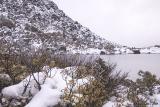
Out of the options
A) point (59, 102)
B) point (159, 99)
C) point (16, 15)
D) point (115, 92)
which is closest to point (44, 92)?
point (59, 102)

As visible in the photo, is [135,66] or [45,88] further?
[135,66]

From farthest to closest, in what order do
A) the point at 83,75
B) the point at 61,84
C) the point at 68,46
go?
1. the point at 68,46
2. the point at 83,75
3. the point at 61,84

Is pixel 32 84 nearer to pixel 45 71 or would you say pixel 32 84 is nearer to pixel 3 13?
pixel 45 71

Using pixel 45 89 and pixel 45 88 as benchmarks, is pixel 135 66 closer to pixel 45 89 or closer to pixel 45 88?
pixel 45 88

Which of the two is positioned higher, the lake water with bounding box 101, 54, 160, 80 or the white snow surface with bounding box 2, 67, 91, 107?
the white snow surface with bounding box 2, 67, 91, 107

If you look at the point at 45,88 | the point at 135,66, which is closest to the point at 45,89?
the point at 45,88

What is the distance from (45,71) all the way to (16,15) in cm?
16993

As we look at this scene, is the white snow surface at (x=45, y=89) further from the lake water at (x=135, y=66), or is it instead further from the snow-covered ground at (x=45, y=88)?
the lake water at (x=135, y=66)

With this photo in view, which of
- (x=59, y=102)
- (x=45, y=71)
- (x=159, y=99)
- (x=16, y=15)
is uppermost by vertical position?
(x=16, y=15)

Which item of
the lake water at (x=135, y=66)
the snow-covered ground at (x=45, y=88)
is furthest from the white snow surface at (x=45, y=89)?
the lake water at (x=135, y=66)

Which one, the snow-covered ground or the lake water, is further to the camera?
the lake water

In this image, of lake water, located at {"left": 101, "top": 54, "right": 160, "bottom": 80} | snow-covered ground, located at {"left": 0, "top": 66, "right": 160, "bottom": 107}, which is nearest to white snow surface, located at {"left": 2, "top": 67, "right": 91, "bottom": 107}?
snow-covered ground, located at {"left": 0, "top": 66, "right": 160, "bottom": 107}

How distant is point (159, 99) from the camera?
19938 mm

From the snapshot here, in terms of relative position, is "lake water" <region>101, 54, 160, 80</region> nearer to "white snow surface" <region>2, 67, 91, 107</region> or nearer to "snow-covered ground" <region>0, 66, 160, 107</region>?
"snow-covered ground" <region>0, 66, 160, 107</region>
